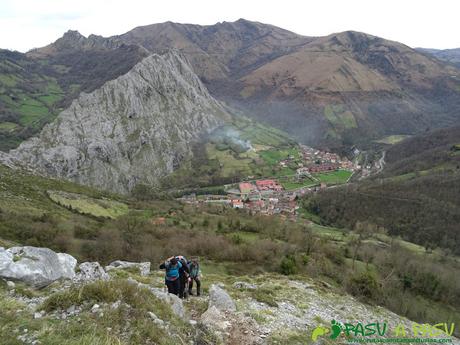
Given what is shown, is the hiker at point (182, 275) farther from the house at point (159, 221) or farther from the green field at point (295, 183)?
the green field at point (295, 183)

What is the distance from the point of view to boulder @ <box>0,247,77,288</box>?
17.4 m

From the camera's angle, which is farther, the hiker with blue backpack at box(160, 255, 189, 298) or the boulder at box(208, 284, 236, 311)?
the boulder at box(208, 284, 236, 311)

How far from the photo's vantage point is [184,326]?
535 inches

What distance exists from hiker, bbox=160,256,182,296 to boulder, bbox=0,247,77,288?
718 centimetres

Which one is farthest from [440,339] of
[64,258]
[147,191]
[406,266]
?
[147,191]

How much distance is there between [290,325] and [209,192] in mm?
145786

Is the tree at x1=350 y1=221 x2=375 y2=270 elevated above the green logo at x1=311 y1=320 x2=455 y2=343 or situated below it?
below

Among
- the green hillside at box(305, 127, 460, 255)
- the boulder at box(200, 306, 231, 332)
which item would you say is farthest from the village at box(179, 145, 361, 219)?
the boulder at box(200, 306, 231, 332)

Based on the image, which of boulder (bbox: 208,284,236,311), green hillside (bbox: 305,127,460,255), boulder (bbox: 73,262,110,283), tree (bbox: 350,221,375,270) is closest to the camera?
boulder (bbox: 208,284,236,311)

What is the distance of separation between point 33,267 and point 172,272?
321 inches

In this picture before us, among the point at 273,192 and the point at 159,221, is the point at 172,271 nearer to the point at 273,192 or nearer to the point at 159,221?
the point at 159,221

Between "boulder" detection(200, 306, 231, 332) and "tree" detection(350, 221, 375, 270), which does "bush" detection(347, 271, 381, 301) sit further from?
"tree" detection(350, 221, 375, 270)

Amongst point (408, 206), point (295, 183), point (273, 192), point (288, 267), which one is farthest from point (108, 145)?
point (288, 267)

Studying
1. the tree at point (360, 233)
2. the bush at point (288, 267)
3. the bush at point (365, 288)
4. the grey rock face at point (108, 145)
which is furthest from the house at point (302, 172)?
the bush at point (365, 288)
